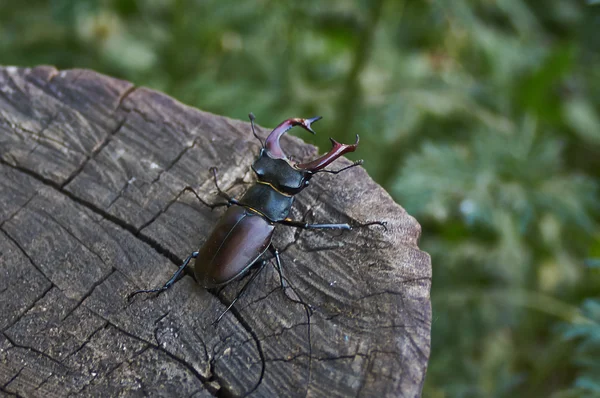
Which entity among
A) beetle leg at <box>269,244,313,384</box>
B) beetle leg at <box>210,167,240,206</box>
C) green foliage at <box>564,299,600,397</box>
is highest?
green foliage at <box>564,299,600,397</box>

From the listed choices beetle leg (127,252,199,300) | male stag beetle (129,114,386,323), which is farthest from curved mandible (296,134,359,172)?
beetle leg (127,252,199,300)

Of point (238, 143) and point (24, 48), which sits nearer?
point (238, 143)

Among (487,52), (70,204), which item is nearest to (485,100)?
(487,52)

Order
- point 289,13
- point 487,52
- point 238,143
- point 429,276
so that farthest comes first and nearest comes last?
point 289,13, point 487,52, point 238,143, point 429,276

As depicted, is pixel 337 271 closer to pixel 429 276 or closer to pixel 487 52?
pixel 429 276

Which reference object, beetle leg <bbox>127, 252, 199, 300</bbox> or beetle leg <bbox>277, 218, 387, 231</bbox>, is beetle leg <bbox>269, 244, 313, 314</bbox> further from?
beetle leg <bbox>127, 252, 199, 300</bbox>

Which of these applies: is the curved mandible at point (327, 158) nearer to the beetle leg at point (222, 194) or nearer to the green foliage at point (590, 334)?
the beetle leg at point (222, 194)

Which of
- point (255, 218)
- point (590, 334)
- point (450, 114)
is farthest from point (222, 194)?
point (450, 114)
